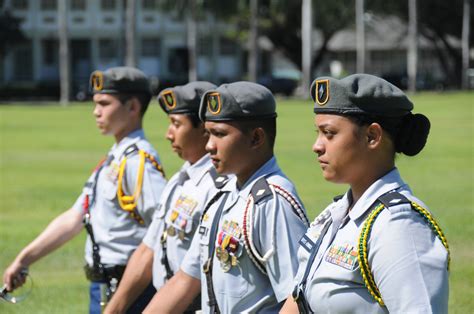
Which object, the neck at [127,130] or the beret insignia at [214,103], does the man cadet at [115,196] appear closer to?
the neck at [127,130]

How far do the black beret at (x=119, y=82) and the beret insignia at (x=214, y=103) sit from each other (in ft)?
6.64

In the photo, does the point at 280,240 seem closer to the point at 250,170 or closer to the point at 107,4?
the point at 250,170

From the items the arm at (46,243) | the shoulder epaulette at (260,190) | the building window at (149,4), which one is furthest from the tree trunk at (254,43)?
the shoulder epaulette at (260,190)

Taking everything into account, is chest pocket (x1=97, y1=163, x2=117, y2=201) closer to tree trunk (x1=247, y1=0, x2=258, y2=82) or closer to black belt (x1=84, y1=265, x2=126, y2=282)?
black belt (x1=84, y1=265, x2=126, y2=282)

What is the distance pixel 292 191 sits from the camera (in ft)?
15.1

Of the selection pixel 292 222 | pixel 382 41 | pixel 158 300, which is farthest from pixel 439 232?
pixel 382 41

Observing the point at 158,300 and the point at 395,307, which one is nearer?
the point at 395,307

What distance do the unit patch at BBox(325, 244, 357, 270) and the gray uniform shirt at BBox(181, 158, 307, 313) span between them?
72cm

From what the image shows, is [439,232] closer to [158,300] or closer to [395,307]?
[395,307]

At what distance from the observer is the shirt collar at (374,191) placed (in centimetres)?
367

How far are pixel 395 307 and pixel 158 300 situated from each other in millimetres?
1789

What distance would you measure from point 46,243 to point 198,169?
1652mm

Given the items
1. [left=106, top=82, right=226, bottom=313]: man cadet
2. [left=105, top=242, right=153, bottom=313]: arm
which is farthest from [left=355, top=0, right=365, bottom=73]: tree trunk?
[left=105, top=242, right=153, bottom=313]: arm

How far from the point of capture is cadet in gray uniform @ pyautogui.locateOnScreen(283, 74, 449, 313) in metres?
3.45
